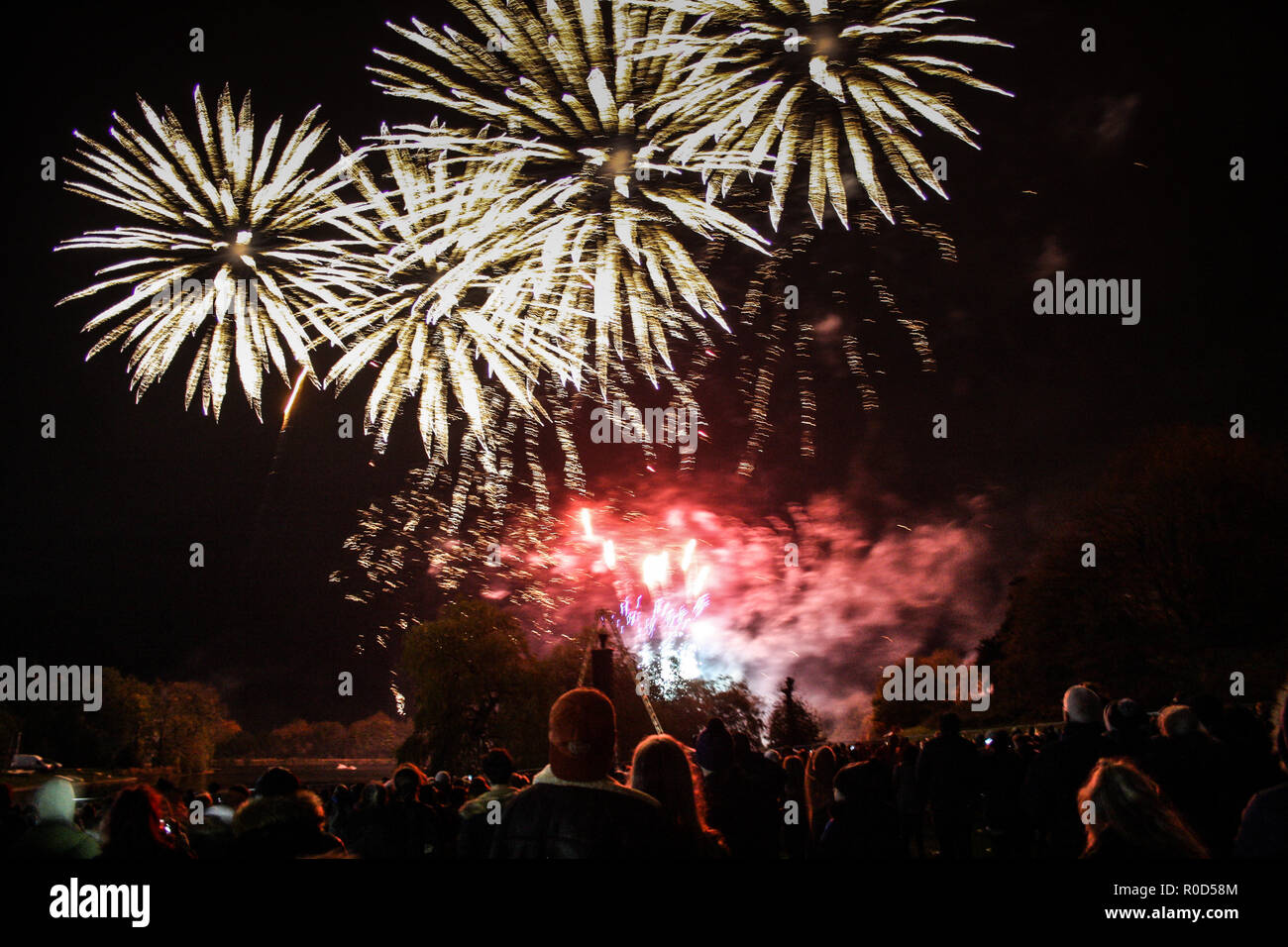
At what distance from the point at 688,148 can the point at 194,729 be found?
107 m

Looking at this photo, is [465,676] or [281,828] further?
[465,676]

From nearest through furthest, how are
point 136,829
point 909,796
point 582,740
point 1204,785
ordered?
point 582,740
point 136,829
point 1204,785
point 909,796

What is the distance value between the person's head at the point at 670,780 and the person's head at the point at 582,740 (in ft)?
1.31

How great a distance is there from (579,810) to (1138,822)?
2.11 meters

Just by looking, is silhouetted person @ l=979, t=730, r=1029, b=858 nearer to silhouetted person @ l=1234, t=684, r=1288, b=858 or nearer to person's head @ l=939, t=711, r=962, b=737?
person's head @ l=939, t=711, r=962, b=737

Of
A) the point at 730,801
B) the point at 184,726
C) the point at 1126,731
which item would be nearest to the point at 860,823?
the point at 730,801

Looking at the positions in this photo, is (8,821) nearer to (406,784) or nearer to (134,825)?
(406,784)

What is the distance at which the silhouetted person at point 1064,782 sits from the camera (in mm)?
5625

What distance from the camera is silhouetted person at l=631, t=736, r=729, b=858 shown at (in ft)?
11.9

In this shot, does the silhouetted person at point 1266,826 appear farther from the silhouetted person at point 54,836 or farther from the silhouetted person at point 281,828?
the silhouetted person at point 54,836

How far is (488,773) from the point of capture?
6.91 meters

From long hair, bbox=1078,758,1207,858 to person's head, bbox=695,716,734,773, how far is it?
2865 mm

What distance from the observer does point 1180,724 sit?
5320 millimetres
